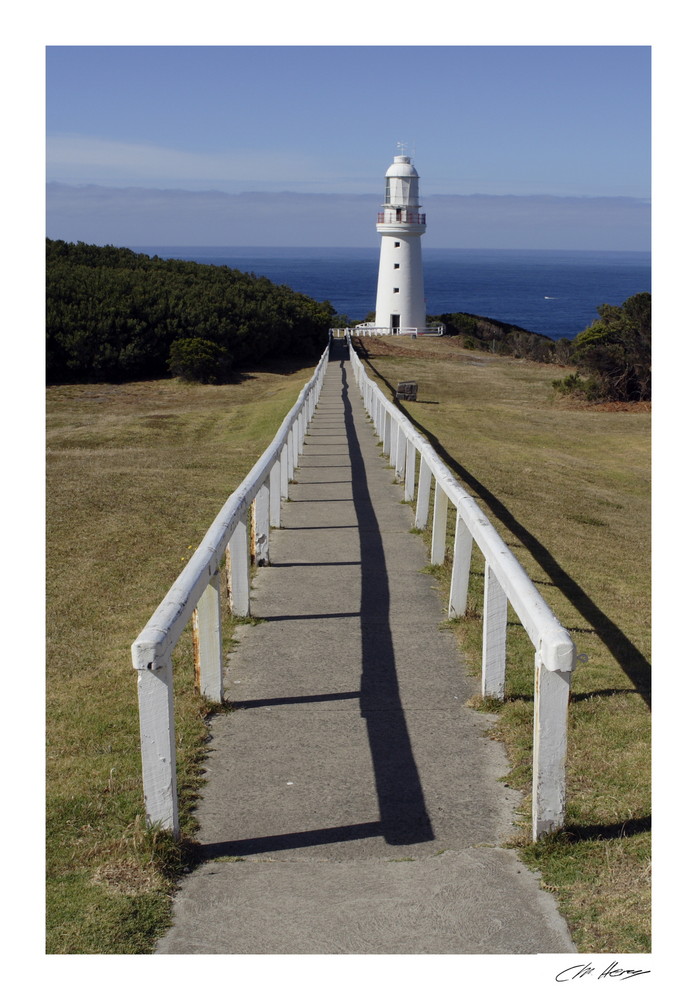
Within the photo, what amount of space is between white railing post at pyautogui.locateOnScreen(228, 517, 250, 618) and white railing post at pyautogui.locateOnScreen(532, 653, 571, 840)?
310 centimetres

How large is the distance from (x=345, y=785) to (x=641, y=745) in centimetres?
149

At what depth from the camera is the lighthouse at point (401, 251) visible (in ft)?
188

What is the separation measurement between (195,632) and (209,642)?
0.35 meters

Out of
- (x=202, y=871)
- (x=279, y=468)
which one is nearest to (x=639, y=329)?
(x=279, y=468)

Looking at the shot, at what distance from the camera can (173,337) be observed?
39875mm

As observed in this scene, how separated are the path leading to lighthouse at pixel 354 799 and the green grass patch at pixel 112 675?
163 millimetres

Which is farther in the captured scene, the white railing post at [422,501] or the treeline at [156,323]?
the treeline at [156,323]

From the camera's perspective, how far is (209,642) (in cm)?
513

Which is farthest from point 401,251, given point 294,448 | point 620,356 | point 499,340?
point 294,448

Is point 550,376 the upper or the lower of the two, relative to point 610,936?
upper

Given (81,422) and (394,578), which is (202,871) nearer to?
(394,578)

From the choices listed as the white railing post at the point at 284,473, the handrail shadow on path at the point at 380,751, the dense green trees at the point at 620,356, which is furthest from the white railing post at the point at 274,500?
the dense green trees at the point at 620,356

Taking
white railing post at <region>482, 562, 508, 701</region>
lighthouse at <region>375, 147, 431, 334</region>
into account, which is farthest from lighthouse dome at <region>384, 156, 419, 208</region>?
white railing post at <region>482, 562, 508, 701</region>

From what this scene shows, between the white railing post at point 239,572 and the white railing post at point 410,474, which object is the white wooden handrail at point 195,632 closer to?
the white railing post at point 239,572
